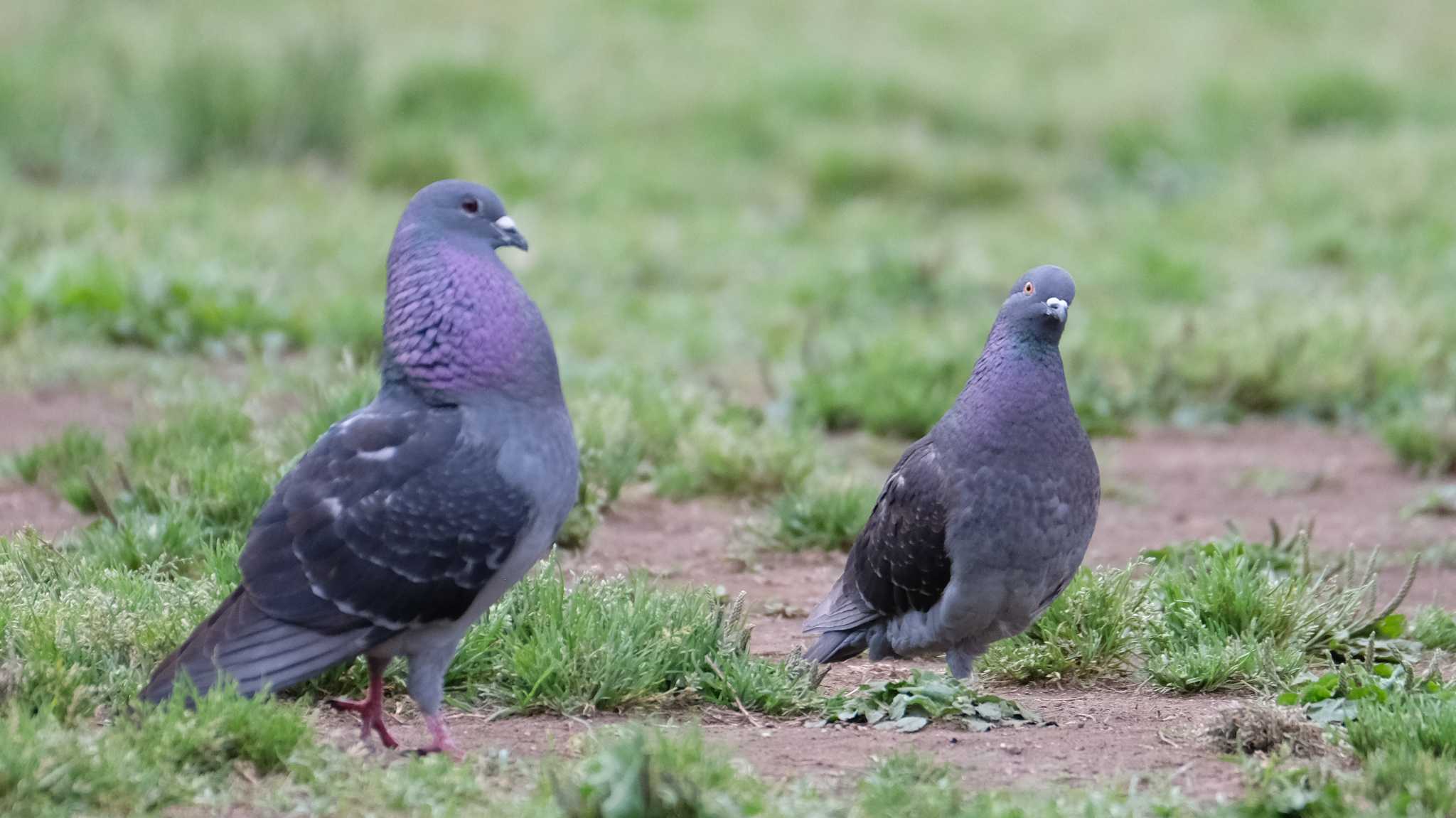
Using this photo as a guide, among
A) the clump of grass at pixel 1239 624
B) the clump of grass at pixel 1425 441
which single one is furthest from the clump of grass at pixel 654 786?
the clump of grass at pixel 1425 441

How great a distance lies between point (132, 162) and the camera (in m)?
11.0

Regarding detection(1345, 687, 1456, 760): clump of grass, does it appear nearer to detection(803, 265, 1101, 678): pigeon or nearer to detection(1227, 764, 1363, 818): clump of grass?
detection(1227, 764, 1363, 818): clump of grass

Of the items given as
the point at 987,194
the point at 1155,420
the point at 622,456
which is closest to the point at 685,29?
the point at 987,194

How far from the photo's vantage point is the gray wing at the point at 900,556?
4.30 m

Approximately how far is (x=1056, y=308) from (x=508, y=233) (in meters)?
1.32

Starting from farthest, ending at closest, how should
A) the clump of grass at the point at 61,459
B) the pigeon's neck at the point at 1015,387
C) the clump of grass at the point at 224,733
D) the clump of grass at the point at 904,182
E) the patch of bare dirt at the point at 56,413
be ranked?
the clump of grass at the point at 904,182 → the patch of bare dirt at the point at 56,413 → the clump of grass at the point at 61,459 → the pigeon's neck at the point at 1015,387 → the clump of grass at the point at 224,733

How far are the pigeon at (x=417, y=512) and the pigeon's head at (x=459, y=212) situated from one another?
7 cm

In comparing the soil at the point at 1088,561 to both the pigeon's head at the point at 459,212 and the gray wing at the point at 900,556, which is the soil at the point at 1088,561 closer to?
the gray wing at the point at 900,556

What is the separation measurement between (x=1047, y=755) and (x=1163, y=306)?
607cm

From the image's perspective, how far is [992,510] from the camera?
13.7 feet

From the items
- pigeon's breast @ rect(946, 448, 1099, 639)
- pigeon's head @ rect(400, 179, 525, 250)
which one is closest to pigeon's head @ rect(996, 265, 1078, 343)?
pigeon's breast @ rect(946, 448, 1099, 639)

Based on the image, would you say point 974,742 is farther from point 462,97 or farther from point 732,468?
point 462,97

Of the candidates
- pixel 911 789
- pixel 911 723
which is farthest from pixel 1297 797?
pixel 911 723

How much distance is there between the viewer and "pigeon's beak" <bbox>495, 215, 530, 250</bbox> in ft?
13.3
